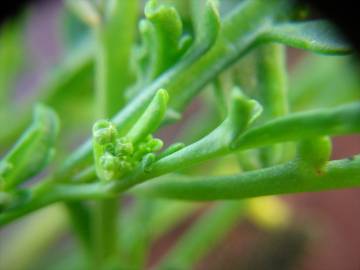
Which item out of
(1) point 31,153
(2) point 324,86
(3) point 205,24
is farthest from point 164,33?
(2) point 324,86

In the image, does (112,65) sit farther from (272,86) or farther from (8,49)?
(8,49)


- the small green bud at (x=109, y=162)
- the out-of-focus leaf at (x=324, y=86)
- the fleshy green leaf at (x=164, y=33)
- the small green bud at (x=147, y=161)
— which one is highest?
the out-of-focus leaf at (x=324, y=86)

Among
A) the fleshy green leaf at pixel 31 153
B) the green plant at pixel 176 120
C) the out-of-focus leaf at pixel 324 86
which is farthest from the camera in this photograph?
the out-of-focus leaf at pixel 324 86

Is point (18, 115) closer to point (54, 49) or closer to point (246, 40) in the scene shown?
point (246, 40)

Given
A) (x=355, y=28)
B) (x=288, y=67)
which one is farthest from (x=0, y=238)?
(x=355, y=28)

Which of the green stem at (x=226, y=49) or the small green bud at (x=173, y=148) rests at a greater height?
the green stem at (x=226, y=49)

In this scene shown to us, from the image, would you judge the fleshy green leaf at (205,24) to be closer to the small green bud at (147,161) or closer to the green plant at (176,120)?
the green plant at (176,120)

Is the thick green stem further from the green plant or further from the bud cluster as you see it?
the bud cluster

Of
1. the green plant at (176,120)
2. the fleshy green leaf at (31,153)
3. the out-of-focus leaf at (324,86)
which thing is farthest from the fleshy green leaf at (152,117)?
the out-of-focus leaf at (324,86)

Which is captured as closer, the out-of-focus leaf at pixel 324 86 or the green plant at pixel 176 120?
the green plant at pixel 176 120
